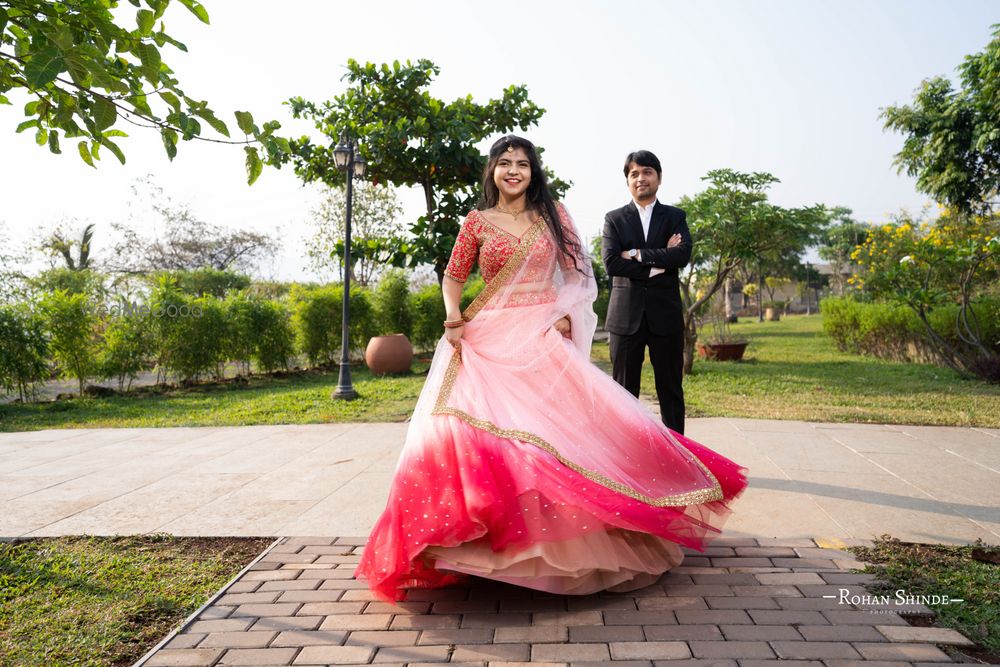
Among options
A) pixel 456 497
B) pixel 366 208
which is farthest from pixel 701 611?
pixel 366 208

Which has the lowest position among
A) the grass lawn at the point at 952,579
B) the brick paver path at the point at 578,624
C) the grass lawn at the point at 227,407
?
the grass lawn at the point at 227,407

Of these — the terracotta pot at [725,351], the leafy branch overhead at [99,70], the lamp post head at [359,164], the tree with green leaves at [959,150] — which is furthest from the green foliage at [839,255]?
the leafy branch overhead at [99,70]

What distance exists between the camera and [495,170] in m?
3.42

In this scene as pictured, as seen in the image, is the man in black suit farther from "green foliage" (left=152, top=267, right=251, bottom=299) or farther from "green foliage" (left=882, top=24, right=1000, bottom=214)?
"green foliage" (left=152, top=267, right=251, bottom=299)

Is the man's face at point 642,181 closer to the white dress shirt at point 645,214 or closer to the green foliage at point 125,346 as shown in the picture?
the white dress shirt at point 645,214

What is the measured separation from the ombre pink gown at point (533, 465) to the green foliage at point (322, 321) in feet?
39.2

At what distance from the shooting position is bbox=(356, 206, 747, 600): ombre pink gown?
8.60 ft

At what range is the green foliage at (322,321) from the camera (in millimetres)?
14727

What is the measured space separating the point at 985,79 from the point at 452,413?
17813 millimetres

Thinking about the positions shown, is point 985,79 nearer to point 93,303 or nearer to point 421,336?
point 421,336

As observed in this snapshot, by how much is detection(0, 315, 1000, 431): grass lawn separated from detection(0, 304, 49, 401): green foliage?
1.74 ft

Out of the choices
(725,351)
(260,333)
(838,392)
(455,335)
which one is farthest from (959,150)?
(455,335)

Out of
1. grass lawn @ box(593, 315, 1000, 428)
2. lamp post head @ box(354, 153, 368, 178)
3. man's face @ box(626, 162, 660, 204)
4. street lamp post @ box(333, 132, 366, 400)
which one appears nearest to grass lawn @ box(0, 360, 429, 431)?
street lamp post @ box(333, 132, 366, 400)

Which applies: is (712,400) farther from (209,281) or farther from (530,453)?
(209,281)
